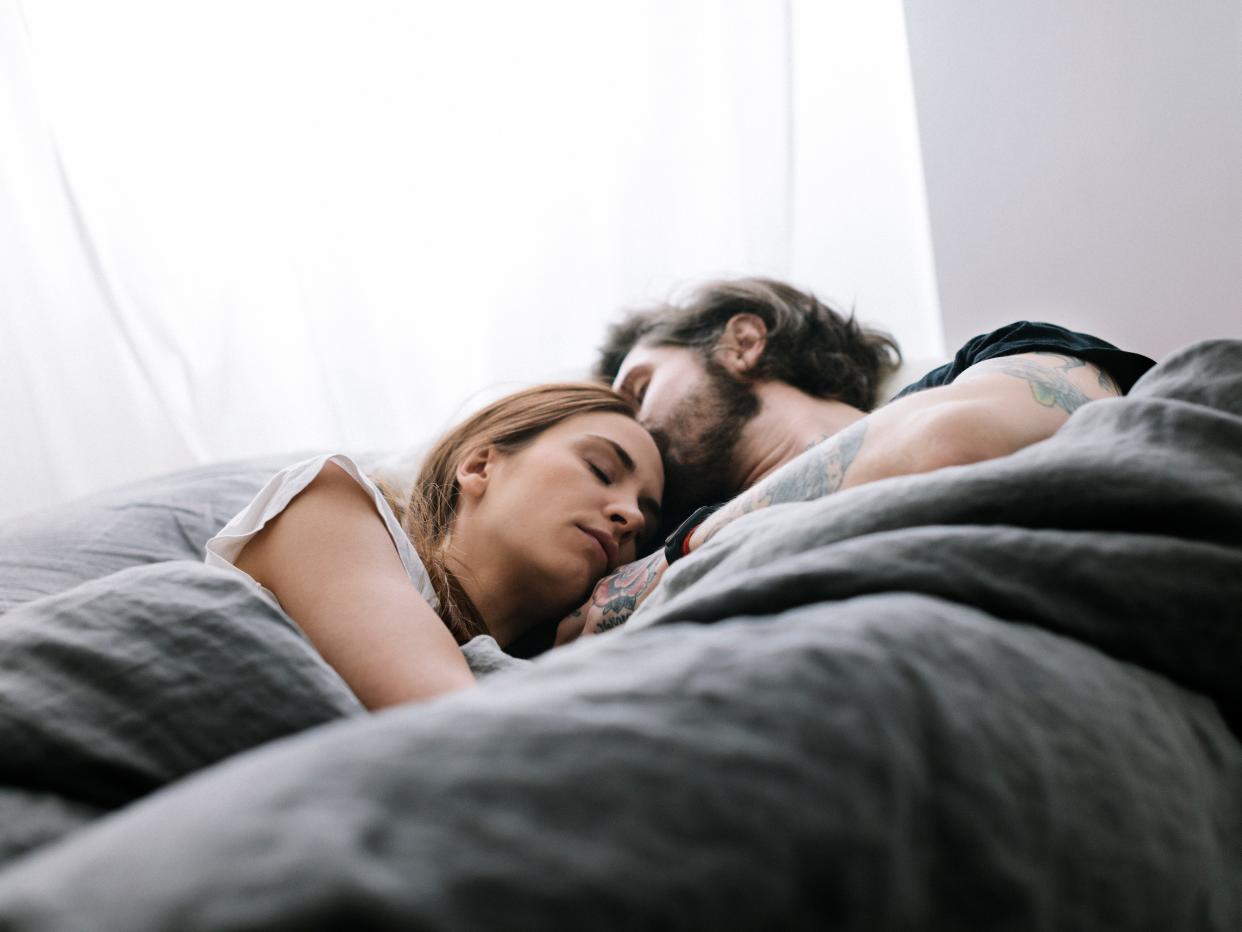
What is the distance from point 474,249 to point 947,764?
79.4 inches

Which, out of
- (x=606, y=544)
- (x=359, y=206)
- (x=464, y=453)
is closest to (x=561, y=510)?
(x=606, y=544)

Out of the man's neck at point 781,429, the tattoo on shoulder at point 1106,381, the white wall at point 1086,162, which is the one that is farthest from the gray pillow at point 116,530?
the white wall at point 1086,162

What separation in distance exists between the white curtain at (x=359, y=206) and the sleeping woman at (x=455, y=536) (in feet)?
3.09

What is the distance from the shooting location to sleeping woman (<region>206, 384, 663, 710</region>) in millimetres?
791

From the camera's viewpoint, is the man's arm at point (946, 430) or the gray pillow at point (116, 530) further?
the gray pillow at point (116, 530)

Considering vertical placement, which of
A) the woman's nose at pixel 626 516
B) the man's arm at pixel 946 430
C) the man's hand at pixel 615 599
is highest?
the man's arm at pixel 946 430

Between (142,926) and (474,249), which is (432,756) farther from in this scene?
(474,249)

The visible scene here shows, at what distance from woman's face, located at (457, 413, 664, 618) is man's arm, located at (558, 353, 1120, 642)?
0.10 m

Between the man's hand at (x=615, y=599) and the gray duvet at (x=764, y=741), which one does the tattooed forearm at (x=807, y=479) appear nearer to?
the man's hand at (x=615, y=599)

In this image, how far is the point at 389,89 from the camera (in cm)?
212

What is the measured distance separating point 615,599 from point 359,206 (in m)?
1.42

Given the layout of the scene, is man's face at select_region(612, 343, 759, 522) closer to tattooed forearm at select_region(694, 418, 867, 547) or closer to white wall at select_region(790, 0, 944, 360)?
tattooed forearm at select_region(694, 418, 867, 547)

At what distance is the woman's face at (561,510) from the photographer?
112 centimetres

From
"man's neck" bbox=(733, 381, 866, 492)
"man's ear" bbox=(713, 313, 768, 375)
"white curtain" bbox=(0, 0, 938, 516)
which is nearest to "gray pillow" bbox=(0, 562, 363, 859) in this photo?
"man's neck" bbox=(733, 381, 866, 492)
